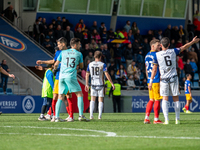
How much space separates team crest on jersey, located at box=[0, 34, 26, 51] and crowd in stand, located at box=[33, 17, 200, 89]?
110 cm

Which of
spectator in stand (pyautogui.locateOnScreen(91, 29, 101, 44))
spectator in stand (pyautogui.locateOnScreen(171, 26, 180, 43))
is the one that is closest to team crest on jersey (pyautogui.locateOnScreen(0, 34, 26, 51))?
spectator in stand (pyautogui.locateOnScreen(91, 29, 101, 44))

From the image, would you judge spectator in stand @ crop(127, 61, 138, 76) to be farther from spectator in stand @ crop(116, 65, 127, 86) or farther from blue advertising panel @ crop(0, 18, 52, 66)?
blue advertising panel @ crop(0, 18, 52, 66)

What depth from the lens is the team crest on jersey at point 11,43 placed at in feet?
83.6

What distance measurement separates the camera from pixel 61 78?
35.3ft

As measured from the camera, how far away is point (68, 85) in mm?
10648

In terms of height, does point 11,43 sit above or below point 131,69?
above

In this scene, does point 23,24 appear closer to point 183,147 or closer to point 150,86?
point 150,86

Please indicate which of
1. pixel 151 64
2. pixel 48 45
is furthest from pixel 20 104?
pixel 151 64

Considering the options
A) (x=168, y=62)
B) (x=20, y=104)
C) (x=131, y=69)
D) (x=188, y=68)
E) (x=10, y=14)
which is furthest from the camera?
(x=188, y=68)

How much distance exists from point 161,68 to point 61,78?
Answer: 8.45ft

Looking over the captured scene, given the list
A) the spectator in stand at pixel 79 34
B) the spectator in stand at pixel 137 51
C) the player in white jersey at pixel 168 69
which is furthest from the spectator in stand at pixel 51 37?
the player in white jersey at pixel 168 69

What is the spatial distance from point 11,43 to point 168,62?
1754 centimetres

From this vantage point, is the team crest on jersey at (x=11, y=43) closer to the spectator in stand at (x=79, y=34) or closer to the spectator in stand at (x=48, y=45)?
the spectator in stand at (x=48, y=45)

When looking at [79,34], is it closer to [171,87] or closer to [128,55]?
[128,55]
